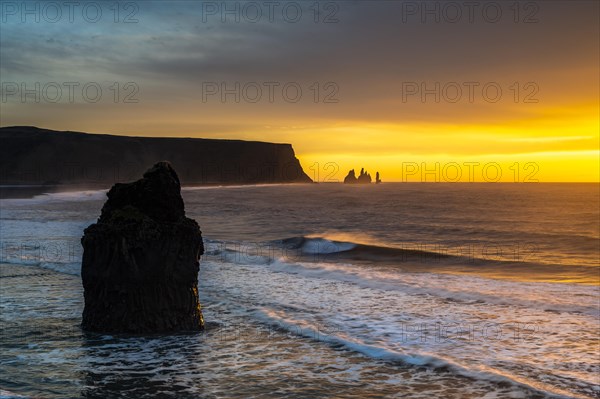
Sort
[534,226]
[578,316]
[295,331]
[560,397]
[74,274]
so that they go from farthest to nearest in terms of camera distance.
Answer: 1. [534,226]
2. [74,274]
3. [578,316]
4. [295,331]
5. [560,397]

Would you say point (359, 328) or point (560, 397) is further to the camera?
point (359, 328)

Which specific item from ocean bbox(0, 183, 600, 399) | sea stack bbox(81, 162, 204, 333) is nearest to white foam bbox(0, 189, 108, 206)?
ocean bbox(0, 183, 600, 399)

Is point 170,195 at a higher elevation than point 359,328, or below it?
higher

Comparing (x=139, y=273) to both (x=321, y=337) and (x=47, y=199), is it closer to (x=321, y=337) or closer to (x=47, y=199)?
Answer: (x=321, y=337)

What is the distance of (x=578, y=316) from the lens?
38.4 feet

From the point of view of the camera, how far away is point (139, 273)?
8914 millimetres

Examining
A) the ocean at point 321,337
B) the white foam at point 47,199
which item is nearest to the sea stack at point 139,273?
the ocean at point 321,337

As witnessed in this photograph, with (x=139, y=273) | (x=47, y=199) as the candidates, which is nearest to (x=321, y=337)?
(x=139, y=273)

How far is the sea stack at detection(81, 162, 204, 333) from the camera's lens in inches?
351

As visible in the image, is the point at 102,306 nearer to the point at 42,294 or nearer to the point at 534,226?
the point at 42,294

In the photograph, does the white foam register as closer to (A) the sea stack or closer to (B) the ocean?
(B) the ocean

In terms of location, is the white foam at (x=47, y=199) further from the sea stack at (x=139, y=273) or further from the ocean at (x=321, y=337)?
the sea stack at (x=139, y=273)

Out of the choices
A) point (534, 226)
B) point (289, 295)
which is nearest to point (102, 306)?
point (289, 295)

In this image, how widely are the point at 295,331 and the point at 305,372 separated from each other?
2.31m
